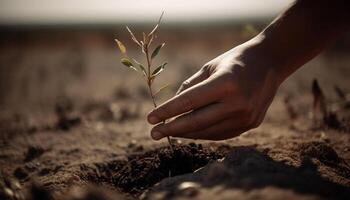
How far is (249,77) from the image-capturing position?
212 cm

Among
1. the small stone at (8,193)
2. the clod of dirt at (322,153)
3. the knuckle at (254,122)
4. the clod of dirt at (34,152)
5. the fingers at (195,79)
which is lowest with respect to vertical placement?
the clod of dirt at (322,153)

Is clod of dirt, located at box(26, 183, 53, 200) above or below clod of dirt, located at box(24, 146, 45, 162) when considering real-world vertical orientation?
below

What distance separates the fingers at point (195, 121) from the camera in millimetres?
2104

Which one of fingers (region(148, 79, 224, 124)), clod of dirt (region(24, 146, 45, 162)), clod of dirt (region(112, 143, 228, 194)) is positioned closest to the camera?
fingers (region(148, 79, 224, 124))

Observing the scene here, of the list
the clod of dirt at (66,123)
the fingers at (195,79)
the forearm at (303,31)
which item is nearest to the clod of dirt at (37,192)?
the fingers at (195,79)

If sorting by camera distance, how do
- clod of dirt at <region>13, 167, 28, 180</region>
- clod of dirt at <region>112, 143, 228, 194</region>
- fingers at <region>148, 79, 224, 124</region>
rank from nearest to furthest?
fingers at <region>148, 79, 224, 124</region> → clod of dirt at <region>112, 143, 228, 194</region> → clod of dirt at <region>13, 167, 28, 180</region>

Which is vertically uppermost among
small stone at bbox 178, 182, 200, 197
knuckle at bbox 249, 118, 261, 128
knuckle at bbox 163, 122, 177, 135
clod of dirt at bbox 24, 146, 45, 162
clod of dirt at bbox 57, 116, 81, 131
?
clod of dirt at bbox 57, 116, 81, 131

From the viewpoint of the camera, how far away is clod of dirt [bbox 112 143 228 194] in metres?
2.28

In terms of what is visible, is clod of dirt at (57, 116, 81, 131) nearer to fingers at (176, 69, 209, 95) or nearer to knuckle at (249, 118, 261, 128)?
fingers at (176, 69, 209, 95)

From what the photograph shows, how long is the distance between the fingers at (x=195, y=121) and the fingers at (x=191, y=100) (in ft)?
0.13

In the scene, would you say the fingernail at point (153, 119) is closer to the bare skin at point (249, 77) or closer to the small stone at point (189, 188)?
the bare skin at point (249, 77)

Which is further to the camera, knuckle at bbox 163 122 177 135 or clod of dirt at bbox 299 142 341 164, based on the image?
clod of dirt at bbox 299 142 341 164

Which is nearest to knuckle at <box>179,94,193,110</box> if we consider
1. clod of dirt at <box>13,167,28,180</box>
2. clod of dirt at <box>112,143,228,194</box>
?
clod of dirt at <box>112,143,228,194</box>

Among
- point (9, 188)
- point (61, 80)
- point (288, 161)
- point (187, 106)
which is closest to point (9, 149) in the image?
point (9, 188)
